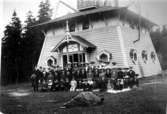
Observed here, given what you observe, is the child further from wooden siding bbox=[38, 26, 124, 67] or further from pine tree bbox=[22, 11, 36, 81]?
pine tree bbox=[22, 11, 36, 81]

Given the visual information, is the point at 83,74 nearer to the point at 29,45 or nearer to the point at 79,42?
the point at 79,42

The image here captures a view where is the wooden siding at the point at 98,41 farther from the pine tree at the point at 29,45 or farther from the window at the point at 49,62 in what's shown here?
the pine tree at the point at 29,45

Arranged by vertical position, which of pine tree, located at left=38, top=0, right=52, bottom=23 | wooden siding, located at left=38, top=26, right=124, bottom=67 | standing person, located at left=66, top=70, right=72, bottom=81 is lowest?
standing person, located at left=66, top=70, right=72, bottom=81

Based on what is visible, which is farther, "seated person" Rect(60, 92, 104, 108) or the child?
the child

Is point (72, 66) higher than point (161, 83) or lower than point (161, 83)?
higher

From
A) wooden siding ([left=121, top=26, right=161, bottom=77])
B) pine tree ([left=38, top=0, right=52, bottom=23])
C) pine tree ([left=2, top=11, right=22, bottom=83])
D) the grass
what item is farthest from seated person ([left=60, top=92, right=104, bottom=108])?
pine tree ([left=38, top=0, right=52, bottom=23])

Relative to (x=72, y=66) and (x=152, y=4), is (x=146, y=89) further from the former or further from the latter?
(x=72, y=66)

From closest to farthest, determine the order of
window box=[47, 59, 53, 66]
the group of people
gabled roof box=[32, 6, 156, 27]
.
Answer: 1. gabled roof box=[32, 6, 156, 27]
2. the group of people
3. window box=[47, 59, 53, 66]

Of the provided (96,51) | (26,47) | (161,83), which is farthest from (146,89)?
(26,47)
